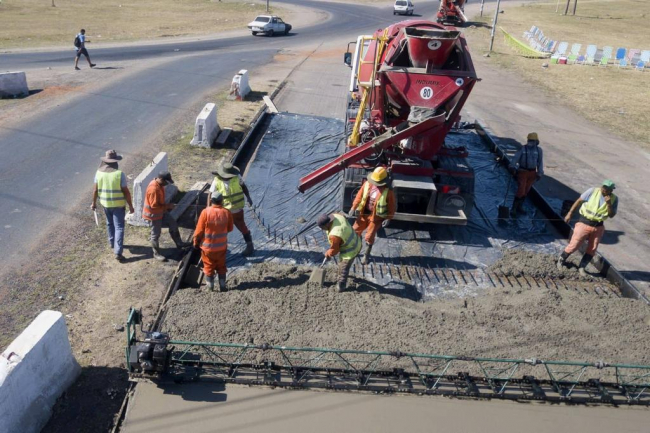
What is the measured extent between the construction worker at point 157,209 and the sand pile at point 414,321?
56.9 inches

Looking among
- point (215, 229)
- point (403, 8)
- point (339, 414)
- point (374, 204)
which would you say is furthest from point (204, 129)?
point (403, 8)

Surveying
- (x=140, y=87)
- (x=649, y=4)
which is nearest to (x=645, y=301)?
(x=140, y=87)

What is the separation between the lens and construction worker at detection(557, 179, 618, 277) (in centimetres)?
813

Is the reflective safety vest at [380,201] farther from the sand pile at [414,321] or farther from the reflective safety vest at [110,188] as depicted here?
the reflective safety vest at [110,188]

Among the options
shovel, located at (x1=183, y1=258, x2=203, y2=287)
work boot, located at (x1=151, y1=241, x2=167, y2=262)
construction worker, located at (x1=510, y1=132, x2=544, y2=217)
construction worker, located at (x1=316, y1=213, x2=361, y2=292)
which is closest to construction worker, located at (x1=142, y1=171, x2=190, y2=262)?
work boot, located at (x1=151, y1=241, x2=167, y2=262)

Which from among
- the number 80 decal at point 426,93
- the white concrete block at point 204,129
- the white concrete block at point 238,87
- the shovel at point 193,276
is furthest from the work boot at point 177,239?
the white concrete block at point 238,87

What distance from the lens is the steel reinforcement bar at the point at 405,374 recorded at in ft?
18.8

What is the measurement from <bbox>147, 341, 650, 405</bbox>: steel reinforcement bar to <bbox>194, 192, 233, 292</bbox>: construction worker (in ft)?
4.29

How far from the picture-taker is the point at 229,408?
17.7 feet

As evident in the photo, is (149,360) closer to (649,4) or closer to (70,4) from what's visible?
(70,4)

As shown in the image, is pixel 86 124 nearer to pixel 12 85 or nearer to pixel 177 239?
pixel 12 85

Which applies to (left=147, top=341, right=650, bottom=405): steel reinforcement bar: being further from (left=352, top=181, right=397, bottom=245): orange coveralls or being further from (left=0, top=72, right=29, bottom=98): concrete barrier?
(left=0, top=72, right=29, bottom=98): concrete barrier

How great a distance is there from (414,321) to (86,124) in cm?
1136

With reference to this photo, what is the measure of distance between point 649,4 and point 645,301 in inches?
2718
